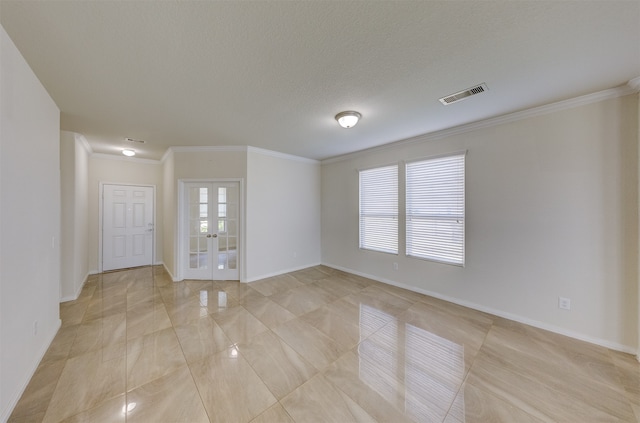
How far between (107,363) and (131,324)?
30.6 inches

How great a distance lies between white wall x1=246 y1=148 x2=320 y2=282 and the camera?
445 cm

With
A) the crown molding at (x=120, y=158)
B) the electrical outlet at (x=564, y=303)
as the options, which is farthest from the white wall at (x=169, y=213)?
the electrical outlet at (x=564, y=303)

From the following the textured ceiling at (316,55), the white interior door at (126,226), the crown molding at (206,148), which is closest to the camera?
the textured ceiling at (316,55)

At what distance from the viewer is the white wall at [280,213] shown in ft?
14.6

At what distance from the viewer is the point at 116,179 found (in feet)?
16.4

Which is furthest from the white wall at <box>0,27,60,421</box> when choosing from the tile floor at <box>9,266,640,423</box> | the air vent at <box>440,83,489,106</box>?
the air vent at <box>440,83,489,106</box>

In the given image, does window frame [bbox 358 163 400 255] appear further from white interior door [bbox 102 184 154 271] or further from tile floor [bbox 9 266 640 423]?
white interior door [bbox 102 184 154 271]

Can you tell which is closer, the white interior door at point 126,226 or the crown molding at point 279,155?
the crown molding at point 279,155

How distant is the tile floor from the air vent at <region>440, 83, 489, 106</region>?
2.62 meters

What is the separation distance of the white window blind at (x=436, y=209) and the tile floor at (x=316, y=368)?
86 cm

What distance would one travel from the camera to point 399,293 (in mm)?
3785

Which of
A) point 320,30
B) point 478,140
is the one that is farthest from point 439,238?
point 320,30

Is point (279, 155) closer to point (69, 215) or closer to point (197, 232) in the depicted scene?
point (197, 232)

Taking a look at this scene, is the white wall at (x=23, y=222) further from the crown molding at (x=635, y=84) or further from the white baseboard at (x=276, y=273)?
the crown molding at (x=635, y=84)
